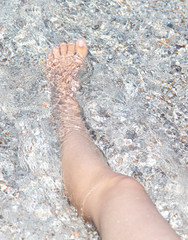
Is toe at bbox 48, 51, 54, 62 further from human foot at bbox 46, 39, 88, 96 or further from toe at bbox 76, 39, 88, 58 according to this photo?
toe at bbox 76, 39, 88, 58

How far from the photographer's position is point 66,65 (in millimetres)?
2221

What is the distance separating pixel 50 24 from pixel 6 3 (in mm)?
378

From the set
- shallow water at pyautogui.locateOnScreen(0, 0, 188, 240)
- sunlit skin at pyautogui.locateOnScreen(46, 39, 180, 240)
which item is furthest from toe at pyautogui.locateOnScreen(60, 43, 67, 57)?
shallow water at pyautogui.locateOnScreen(0, 0, 188, 240)

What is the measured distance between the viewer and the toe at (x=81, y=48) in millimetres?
2180

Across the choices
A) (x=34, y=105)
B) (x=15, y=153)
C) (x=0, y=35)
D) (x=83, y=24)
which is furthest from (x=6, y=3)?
(x=15, y=153)

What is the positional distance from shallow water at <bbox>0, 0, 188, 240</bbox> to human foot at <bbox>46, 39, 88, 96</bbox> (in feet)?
0.19

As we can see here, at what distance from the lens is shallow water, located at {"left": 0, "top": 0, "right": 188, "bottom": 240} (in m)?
1.65

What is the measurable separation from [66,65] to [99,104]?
38 cm

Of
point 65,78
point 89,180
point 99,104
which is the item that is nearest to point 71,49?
point 65,78

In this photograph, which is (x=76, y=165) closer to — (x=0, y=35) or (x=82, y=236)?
(x=82, y=236)

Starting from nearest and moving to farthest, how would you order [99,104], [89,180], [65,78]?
[89,180]
[99,104]
[65,78]

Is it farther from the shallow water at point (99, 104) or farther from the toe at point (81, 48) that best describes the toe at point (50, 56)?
the toe at point (81, 48)

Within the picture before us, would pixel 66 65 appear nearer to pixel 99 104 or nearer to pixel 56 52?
pixel 56 52

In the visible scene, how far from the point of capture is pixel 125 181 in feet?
4.50
